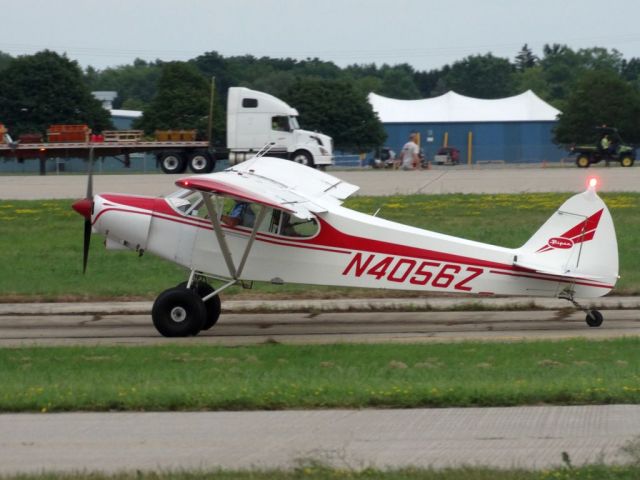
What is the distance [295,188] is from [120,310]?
3736 mm

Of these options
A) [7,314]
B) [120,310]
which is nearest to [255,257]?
[120,310]

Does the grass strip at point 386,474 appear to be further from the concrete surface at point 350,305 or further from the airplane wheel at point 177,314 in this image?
the concrete surface at point 350,305

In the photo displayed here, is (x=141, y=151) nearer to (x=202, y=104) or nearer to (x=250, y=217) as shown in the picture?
(x=202, y=104)

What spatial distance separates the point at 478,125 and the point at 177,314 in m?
72.7

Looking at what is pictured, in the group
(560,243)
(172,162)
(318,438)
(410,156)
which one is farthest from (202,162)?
(318,438)

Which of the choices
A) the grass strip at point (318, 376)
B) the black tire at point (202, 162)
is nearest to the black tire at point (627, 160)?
the black tire at point (202, 162)

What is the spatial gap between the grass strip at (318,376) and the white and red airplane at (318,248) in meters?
1.58

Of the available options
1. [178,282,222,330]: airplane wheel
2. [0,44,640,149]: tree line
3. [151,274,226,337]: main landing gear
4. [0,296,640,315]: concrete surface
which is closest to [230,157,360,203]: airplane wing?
[178,282,222,330]: airplane wheel

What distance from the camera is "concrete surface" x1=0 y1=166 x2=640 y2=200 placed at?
3544 cm

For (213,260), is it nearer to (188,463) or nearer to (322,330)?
(322,330)

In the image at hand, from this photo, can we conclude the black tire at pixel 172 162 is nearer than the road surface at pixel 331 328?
No

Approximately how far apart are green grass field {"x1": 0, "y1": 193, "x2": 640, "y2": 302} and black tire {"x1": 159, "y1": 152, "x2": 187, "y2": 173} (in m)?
15.9

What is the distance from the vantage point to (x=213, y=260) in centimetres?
1616

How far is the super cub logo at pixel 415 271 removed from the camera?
15.6 m
